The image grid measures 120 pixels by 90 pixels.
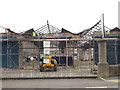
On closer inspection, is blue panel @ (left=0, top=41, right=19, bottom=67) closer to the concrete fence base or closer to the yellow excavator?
the yellow excavator

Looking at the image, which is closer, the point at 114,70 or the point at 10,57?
the point at 114,70

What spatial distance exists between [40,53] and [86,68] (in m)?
4.63

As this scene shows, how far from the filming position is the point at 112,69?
1542 cm

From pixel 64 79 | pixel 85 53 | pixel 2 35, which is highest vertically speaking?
pixel 2 35

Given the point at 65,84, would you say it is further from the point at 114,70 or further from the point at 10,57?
the point at 10,57

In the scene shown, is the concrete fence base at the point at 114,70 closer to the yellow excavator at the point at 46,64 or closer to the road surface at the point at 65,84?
the road surface at the point at 65,84

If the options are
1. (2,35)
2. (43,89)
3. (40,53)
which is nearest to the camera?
(43,89)

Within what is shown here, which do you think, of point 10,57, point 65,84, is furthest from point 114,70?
point 10,57

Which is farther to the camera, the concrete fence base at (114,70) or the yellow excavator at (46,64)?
the yellow excavator at (46,64)

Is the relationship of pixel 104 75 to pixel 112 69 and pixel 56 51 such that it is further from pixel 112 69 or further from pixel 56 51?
pixel 56 51

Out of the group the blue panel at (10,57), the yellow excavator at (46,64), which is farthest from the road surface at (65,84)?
the blue panel at (10,57)

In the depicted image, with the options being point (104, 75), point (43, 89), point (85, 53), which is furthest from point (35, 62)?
point (43, 89)

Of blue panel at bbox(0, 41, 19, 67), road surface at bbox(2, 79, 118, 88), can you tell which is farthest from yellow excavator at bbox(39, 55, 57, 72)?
road surface at bbox(2, 79, 118, 88)

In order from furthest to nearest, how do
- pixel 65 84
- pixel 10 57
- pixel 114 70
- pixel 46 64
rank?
pixel 10 57 → pixel 46 64 → pixel 114 70 → pixel 65 84
